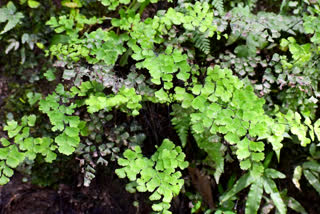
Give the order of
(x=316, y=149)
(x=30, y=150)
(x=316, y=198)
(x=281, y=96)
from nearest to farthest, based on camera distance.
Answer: (x=30, y=150) → (x=281, y=96) → (x=316, y=149) → (x=316, y=198)

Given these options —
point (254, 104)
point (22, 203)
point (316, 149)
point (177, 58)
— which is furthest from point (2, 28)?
point (316, 149)

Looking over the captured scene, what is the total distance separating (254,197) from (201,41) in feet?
3.89

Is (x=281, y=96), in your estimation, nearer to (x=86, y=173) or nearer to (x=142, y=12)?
(x=142, y=12)

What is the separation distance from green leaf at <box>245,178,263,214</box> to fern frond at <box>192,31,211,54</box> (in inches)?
41.0

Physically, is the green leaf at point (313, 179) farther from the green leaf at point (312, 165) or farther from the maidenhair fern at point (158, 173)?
the maidenhair fern at point (158, 173)

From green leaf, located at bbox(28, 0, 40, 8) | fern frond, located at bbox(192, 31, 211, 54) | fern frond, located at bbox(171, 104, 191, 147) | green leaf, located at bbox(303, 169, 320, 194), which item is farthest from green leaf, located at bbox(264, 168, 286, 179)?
green leaf, located at bbox(28, 0, 40, 8)

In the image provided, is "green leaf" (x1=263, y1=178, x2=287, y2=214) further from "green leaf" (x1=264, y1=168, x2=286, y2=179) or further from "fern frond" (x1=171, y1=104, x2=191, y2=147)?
"fern frond" (x1=171, y1=104, x2=191, y2=147)

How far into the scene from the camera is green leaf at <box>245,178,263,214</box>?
2006mm

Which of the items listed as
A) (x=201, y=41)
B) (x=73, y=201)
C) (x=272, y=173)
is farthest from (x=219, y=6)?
(x=73, y=201)

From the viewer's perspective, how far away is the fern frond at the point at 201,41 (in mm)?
1835

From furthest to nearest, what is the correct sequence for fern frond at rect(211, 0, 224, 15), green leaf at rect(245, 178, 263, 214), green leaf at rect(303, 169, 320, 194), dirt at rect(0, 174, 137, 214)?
1. dirt at rect(0, 174, 137, 214)
2. green leaf at rect(303, 169, 320, 194)
3. green leaf at rect(245, 178, 263, 214)
4. fern frond at rect(211, 0, 224, 15)

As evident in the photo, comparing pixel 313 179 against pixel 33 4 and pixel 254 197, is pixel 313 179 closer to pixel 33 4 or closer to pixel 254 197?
pixel 254 197

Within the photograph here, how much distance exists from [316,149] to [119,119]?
1594 millimetres

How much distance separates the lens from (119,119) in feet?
7.10
